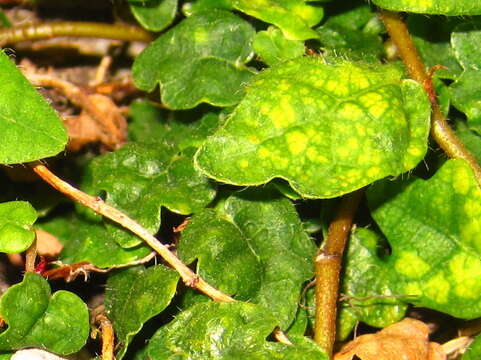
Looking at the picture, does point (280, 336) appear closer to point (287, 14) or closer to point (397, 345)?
point (397, 345)

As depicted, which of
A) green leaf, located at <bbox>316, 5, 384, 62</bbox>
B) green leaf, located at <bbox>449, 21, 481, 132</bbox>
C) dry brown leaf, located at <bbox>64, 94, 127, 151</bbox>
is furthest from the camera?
dry brown leaf, located at <bbox>64, 94, 127, 151</bbox>

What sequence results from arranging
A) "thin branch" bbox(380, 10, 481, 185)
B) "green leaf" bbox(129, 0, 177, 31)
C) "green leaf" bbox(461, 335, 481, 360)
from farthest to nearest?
1. "green leaf" bbox(129, 0, 177, 31)
2. "thin branch" bbox(380, 10, 481, 185)
3. "green leaf" bbox(461, 335, 481, 360)

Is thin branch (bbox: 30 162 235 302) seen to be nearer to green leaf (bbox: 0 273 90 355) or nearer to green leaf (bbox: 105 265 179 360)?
green leaf (bbox: 105 265 179 360)

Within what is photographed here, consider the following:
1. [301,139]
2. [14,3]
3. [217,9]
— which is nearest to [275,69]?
[301,139]

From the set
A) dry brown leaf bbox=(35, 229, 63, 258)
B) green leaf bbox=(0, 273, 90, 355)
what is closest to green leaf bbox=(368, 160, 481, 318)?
green leaf bbox=(0, 273, 90, 355)

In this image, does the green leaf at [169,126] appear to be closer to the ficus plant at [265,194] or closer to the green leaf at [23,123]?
the ficus plant at [265,194]

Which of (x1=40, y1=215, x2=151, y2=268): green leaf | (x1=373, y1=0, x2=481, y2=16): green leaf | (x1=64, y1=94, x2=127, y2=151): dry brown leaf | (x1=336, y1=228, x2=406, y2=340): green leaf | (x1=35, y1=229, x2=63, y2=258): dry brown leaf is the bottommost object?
(x1=35, y1=229, x2=63, y2=258): dry brown leaf

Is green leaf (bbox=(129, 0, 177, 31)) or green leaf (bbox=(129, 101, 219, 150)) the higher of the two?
green leaf (bbox=(129, 0, 177, 31))

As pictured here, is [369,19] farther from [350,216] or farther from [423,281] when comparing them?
[423,281]
